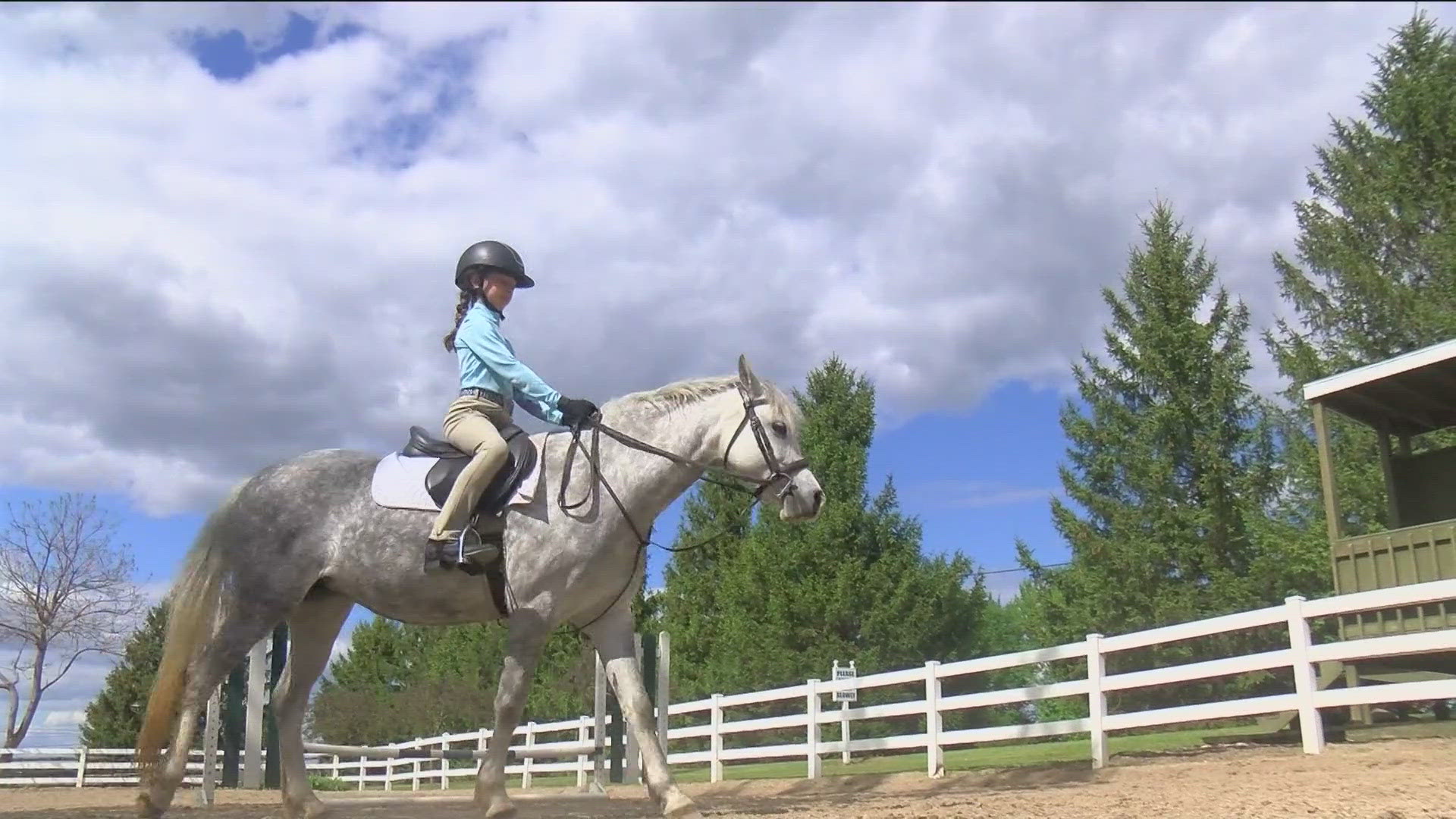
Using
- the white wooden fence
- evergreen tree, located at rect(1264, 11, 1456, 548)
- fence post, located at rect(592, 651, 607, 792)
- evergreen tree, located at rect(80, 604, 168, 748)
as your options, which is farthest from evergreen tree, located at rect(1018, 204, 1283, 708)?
evergreen tree, located at rect(80, 604, 168, 748)

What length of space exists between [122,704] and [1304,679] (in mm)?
38431

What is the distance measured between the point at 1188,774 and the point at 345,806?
19.5 feet

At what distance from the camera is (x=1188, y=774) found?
8.07 metres

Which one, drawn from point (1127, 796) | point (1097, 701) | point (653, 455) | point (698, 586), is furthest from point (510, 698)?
point (698, 586)

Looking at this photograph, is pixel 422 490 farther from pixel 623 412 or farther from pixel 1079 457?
pixel 1079 457

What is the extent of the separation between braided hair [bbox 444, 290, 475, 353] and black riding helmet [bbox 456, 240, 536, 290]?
2.2 inches

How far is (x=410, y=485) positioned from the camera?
6.42 metres

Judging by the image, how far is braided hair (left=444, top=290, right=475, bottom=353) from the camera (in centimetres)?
684

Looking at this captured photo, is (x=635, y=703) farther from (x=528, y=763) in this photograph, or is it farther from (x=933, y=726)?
(x=528, y=763)

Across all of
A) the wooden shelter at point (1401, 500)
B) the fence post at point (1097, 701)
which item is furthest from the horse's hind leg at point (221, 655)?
the wooden shelter at point (1401, 500)

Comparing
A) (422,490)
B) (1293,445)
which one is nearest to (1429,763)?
(422,490)

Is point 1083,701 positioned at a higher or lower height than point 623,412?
lower

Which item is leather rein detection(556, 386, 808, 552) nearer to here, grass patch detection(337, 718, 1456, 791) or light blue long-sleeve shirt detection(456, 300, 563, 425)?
light blue long-sleeve shirt detection(456, 300, 563, 425)

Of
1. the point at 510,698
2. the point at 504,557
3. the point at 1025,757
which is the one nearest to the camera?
the point at 510,698
